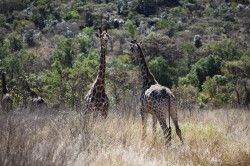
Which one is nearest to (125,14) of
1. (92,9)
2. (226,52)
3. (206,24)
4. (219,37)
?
(92,9)

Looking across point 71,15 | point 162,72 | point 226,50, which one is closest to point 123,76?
point 162,72

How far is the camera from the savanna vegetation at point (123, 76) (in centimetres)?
674

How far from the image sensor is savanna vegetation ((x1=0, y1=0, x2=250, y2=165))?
674 centimetres

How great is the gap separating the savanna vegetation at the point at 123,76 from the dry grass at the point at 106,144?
0.02m

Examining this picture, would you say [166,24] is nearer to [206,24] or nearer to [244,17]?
[206,24]

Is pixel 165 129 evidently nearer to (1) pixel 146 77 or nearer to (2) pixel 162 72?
(1) pixel 146 77

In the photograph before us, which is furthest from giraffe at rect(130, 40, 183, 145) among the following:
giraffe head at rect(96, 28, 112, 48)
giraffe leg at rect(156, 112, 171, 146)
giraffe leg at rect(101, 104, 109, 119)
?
giraffe head at rect(96, 28, 112, 48)

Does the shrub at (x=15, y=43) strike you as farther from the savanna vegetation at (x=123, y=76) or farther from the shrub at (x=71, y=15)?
the shrub at (x=71, y=15)

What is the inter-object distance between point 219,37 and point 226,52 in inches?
751

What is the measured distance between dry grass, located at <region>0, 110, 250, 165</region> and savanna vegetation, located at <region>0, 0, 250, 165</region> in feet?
0.06

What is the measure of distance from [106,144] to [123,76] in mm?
35673

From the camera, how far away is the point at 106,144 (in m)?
7.17

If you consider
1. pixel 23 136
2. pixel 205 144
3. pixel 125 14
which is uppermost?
pixel 23 136

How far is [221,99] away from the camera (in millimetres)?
40438
